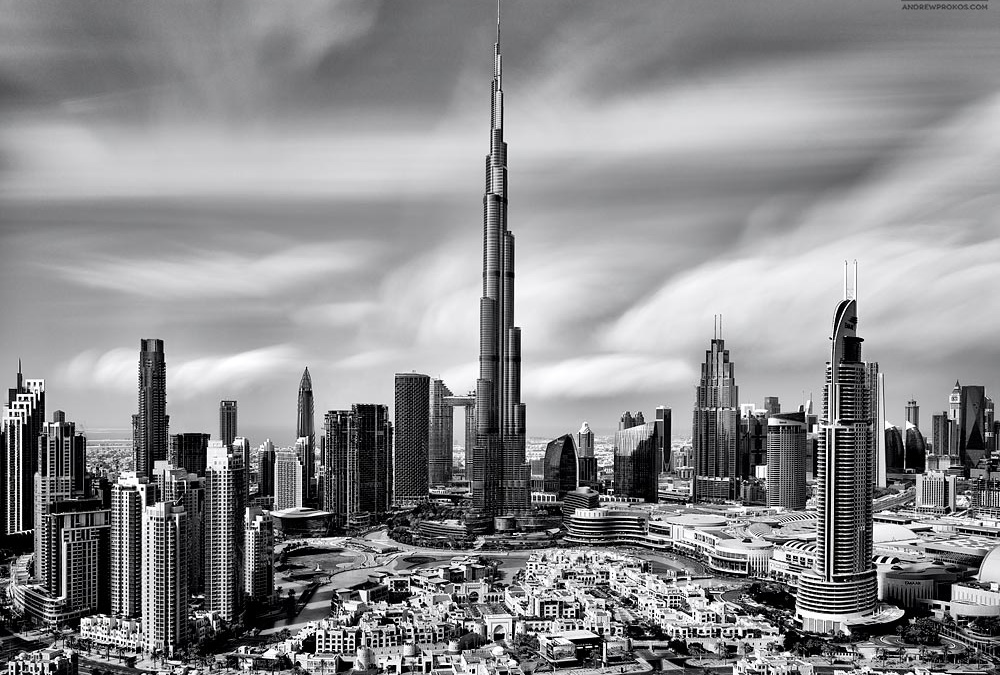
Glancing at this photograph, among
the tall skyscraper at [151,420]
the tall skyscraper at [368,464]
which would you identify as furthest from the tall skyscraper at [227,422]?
the tall skyscraper at [368,464]

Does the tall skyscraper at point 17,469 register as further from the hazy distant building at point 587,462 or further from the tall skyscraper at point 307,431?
the hazy distant building at point 587,462

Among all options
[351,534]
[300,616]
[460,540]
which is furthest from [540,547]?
[300,616]

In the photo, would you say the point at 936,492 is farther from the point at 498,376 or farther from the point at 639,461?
the point at 498,376

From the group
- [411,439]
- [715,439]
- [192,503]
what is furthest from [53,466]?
[715,439]

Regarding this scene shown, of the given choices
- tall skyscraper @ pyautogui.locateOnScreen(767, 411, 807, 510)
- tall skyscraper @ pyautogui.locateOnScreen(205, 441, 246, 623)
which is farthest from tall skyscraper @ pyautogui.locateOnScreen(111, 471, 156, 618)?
tall skyscraper @ pyautogui.locateOnScreen(767, 411, 807, 510)

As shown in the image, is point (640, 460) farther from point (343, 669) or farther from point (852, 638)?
point (343, 669)

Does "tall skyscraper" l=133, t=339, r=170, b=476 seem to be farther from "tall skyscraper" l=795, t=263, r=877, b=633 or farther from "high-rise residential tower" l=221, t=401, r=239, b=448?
"tall skyscraper" l=795, t=263, r=877, b=633

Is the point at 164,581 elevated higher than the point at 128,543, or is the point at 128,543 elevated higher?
the point at 128,543
